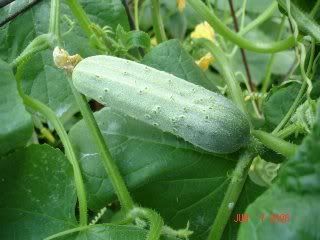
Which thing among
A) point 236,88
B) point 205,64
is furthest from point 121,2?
point 236,88

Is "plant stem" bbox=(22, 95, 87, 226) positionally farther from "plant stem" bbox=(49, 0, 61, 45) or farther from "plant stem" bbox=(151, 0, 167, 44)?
"plant stem" bbox=(151, 0, 167, 44)

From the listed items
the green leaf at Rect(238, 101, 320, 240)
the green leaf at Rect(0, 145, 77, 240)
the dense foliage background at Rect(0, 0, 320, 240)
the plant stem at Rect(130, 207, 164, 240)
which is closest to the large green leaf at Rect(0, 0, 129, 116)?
the dense foliage background at Rect(0, 0, 320, 240)

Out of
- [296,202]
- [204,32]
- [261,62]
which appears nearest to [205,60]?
[204,32]

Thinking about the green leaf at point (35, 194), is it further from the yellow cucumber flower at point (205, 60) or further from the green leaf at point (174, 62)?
the yellow cucumber flower at point (205, 60)

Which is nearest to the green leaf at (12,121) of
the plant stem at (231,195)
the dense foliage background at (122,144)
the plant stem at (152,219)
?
the dense foliage background at (122,144)

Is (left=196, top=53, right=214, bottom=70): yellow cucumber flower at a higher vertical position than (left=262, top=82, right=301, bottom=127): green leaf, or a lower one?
higher

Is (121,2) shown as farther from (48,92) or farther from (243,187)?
(243,187)
